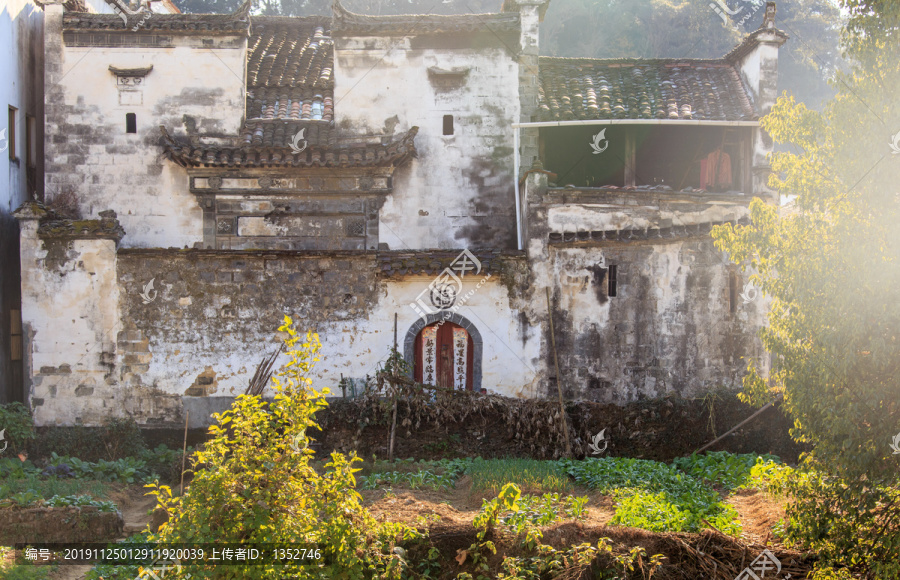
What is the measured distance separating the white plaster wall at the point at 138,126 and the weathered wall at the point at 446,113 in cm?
284

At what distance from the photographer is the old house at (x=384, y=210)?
52.1 feet

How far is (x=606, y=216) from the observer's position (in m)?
17.0

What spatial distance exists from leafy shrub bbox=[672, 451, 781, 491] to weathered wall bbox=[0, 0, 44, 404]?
13.3 metres

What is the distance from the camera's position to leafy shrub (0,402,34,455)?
45.2ft

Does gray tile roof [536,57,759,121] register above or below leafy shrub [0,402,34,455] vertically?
above

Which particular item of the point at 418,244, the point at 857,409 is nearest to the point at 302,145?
the point at 418,244

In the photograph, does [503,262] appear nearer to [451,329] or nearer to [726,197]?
[451,329]

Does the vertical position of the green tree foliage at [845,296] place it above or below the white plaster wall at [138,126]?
below

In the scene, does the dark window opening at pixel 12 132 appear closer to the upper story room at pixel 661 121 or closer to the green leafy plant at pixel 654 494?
the upper story room at pixel 661 121

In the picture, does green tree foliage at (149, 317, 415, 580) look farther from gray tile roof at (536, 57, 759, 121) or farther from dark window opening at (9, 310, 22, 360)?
gray tile roof at (536, 57, 759, 121)

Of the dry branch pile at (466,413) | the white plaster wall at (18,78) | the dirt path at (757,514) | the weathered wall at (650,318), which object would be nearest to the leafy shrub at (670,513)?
the dirt path at (757,514)

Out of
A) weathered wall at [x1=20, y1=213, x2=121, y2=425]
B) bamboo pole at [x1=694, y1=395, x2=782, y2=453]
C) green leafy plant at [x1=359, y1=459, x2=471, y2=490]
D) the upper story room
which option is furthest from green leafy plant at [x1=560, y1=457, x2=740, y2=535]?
weathered wall at [x1=20, y1=213, x2=121, y2=425]

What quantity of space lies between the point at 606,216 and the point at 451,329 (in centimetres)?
412

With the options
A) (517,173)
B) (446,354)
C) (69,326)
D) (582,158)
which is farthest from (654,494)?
(69,326)
